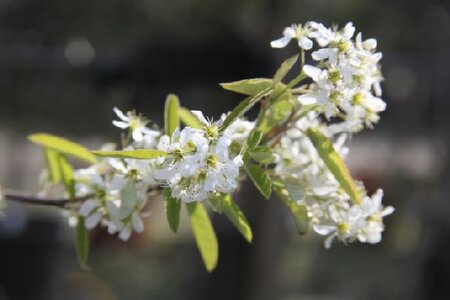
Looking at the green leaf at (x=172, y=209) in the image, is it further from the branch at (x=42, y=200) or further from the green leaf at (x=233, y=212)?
the branch at (x=42, y=200)

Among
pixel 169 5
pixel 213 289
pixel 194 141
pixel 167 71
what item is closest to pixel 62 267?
pixel 213 289

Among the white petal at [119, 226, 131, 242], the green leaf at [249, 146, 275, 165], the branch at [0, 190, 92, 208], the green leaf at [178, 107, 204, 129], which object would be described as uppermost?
the green leaf at [178, 107, 204, 129]

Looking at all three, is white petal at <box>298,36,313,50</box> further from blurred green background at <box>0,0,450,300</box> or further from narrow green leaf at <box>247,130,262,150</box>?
blurred green background at <box>0,0,450,300</box>

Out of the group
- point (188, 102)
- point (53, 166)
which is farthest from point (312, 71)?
point (188, 102)

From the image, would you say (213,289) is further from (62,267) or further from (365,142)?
(365,142)

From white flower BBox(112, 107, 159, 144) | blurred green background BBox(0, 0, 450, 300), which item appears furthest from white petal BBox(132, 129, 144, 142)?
blurred green background BBox(0, 0, 450, 300)

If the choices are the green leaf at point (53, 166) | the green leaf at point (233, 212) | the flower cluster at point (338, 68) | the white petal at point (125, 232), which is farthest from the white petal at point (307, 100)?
the green leaf at point (53, 166)

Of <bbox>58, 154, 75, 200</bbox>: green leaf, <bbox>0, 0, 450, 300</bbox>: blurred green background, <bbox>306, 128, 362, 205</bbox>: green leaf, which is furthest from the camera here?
<bbox>0, 0, 450, 300</bbox>: blurred green background
